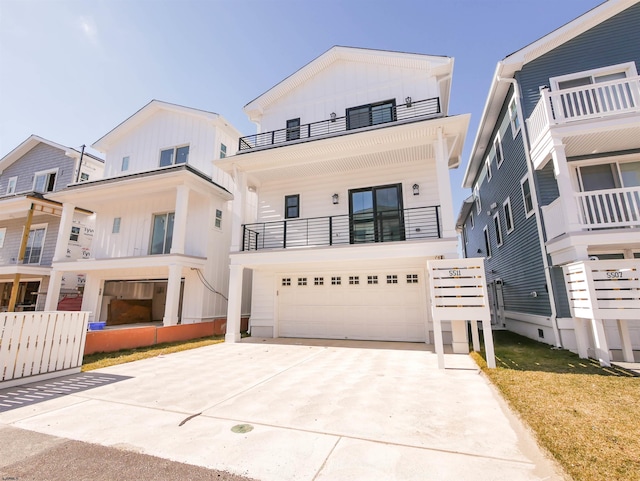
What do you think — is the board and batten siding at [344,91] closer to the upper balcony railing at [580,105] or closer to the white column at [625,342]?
the upper balcony railing at [580,105]

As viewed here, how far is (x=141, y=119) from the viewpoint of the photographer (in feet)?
49.8

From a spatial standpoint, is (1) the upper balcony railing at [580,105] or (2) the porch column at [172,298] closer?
(1) the upper balcony railing at [580,105]

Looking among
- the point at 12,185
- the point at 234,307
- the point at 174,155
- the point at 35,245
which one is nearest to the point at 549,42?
the point at 234,307

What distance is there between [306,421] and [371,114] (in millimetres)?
10392

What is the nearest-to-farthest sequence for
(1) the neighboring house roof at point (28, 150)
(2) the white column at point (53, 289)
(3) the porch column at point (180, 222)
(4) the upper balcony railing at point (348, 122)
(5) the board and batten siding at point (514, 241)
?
(5) the board and batten siding at point (514, 241)
(4) the upper balcony railing at point (348, 122)
(3) the porch column at point (180, 222)
(2) the white column at point (53, 289)
(1) the neighboring house roof at point (28, 150)

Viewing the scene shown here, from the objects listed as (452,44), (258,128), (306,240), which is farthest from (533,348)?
(258,128)

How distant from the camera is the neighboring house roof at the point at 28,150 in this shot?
16.9m

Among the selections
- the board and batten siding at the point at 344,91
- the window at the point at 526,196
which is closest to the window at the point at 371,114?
the board and batten siding at the point at 344,91

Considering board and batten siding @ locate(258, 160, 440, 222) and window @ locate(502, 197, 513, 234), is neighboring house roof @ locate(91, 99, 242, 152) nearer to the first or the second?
board and batten siding @ locate(258, 160, 440, 222)

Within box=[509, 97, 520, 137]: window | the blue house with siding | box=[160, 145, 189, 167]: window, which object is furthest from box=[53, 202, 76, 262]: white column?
box=[509, 97, 520, 137]: window

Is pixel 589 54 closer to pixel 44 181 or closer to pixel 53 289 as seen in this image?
pixel 53 289

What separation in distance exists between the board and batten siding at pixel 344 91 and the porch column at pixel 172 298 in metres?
6.95

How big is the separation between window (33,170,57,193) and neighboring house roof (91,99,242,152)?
446 cm

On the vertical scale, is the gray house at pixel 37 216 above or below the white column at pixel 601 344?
above
